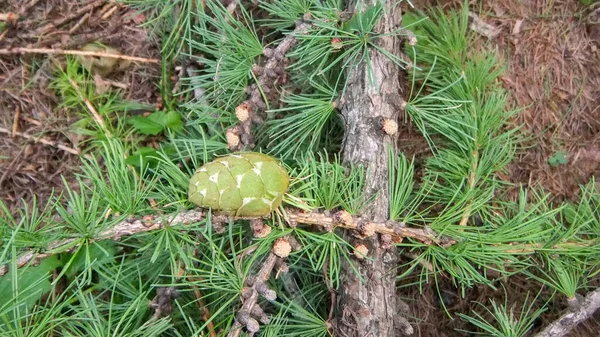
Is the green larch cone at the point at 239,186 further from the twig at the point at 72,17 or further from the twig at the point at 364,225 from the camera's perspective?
the twig at the point at 72,17

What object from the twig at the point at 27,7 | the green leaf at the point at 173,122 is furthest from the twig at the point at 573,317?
the twig at the point at 27,7

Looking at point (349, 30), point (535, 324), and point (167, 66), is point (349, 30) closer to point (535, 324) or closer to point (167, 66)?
point (167, 66)

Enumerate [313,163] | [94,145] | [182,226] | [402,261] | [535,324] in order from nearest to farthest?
1. [182,226]
2. [313,163]
3. [402,261]
4. [535,324]
5. [94,145]

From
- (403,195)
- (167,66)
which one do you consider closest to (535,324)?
(403,195)

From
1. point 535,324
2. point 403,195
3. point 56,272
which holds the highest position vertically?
point 403,195

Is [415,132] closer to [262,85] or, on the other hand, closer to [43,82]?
[262,85]

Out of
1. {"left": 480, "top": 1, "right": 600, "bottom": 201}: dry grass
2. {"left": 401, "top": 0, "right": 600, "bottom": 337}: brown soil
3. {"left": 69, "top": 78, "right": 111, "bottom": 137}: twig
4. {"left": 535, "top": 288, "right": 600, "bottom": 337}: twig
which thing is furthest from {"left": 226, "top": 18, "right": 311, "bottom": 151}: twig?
{"left": 535, "top": 288, "right": 600, "bottom": 337}: twig
